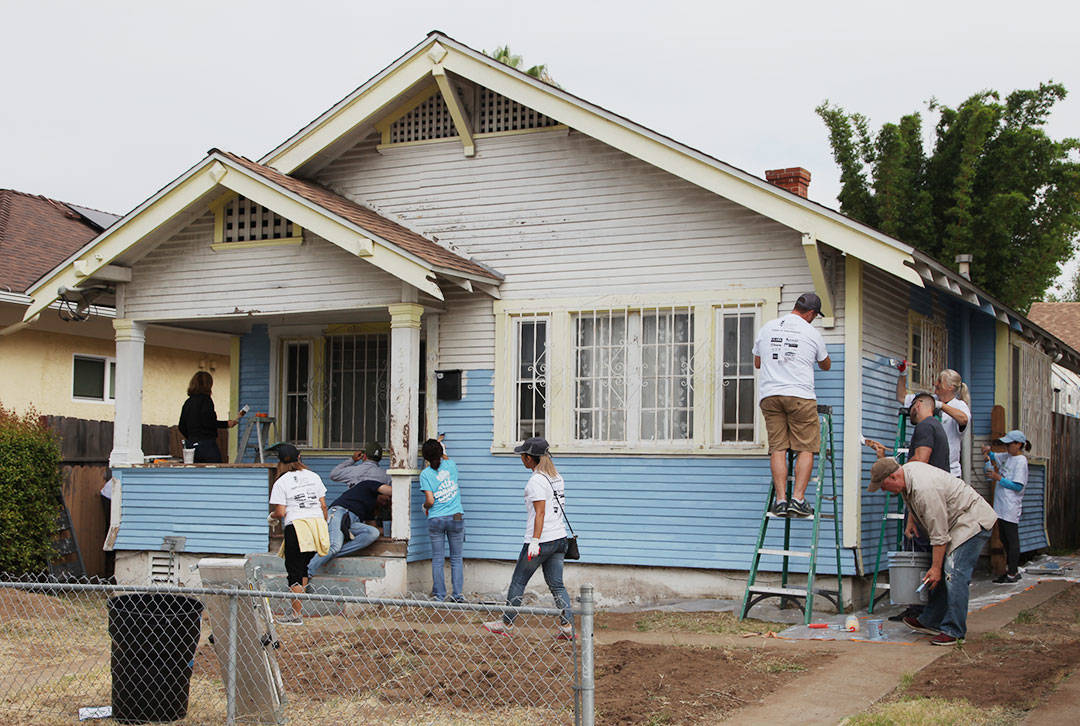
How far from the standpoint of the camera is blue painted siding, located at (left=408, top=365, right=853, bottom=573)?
1138cm

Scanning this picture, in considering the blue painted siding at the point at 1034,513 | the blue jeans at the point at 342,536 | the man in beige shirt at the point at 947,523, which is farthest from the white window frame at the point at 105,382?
the man in beige shirt at the point at 947,523

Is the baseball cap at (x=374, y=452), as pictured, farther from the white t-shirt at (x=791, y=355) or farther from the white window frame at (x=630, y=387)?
the white t-shirt at (x=791, y=355)

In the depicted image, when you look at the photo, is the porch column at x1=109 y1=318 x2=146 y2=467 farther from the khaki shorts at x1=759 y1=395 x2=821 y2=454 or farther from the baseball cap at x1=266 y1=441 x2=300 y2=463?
the khaki shorts at x1=759 y1=395 x2=821 y2=454

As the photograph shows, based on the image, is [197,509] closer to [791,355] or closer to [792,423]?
[792,423]

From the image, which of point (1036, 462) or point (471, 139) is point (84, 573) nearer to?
point (471, 139)

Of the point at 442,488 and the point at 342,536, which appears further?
the point at 342,536

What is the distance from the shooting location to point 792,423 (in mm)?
10406

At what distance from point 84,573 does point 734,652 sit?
8610mm

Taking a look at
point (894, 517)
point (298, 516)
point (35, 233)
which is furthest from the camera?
point (35, 233)

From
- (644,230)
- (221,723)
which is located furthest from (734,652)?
(644,230)

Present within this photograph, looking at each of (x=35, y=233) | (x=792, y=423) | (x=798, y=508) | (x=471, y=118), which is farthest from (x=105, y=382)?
(x=798, y=508)

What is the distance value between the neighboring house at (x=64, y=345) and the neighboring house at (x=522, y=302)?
238cm

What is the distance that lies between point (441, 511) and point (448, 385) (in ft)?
5.39

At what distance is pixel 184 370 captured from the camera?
21.3 m
